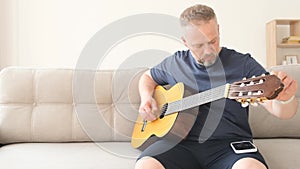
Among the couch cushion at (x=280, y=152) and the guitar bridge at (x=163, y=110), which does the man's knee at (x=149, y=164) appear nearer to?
the guitar bridge at (x=163, y=110)

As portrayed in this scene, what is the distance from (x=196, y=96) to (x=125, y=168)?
39 centimetres

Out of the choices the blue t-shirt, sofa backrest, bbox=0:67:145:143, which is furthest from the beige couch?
the blue t-shirt

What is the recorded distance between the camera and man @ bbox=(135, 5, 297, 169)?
1.29 m

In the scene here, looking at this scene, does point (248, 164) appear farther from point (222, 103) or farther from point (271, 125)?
point (271, 125)

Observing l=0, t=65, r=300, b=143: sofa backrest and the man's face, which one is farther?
l=0, t=65, r=300, b=143: sofa backrest

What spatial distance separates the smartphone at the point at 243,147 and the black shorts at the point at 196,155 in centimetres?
1

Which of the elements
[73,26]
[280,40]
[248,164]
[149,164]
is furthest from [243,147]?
[280,40]

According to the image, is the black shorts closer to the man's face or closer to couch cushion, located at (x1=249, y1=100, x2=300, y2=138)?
the man's face

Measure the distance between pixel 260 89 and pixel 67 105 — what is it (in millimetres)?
1089

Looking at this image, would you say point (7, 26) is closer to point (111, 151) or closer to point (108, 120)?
point (108, 120)

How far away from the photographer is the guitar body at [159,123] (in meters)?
1.44

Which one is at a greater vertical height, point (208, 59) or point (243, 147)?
point (208, 59)

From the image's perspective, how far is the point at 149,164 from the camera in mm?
1248

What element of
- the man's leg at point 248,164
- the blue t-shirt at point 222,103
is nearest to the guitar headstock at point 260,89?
the man's leg at point 248,164
